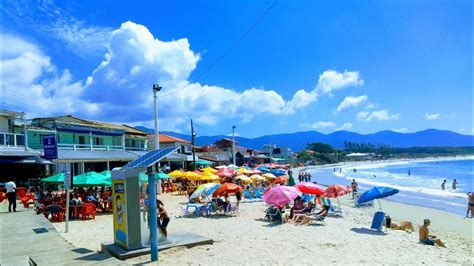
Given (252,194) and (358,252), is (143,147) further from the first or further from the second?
(358,252)

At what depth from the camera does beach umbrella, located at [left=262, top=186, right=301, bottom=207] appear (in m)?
13.9

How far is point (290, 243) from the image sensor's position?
1048 centimetres

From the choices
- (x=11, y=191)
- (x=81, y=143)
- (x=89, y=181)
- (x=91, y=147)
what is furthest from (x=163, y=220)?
(x=81, y=143)

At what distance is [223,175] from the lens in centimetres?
2800

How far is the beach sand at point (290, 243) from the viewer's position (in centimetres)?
879

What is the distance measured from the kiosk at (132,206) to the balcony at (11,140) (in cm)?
1833

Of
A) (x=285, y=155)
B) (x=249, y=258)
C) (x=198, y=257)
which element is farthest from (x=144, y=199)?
(x=285, y=155)

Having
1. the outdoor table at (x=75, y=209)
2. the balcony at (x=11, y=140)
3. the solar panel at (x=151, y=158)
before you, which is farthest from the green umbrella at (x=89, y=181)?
the balcony at (x=11, y=140)

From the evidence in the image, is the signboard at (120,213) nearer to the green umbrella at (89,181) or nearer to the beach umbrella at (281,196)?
the beach umbrella at (281,196)

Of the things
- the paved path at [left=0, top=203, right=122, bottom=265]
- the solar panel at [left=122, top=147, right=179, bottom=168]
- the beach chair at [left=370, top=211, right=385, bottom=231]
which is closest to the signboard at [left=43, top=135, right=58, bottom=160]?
the paved path at [left=0, top=203, right=122, bottom=265]

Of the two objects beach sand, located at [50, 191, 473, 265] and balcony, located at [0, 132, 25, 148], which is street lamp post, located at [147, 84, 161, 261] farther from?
balcony, located at [0, 132, 25, 148]

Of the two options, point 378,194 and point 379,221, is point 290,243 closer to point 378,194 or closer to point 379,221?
point 379,221

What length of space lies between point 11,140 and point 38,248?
18.2 m

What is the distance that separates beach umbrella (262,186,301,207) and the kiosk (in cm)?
605
